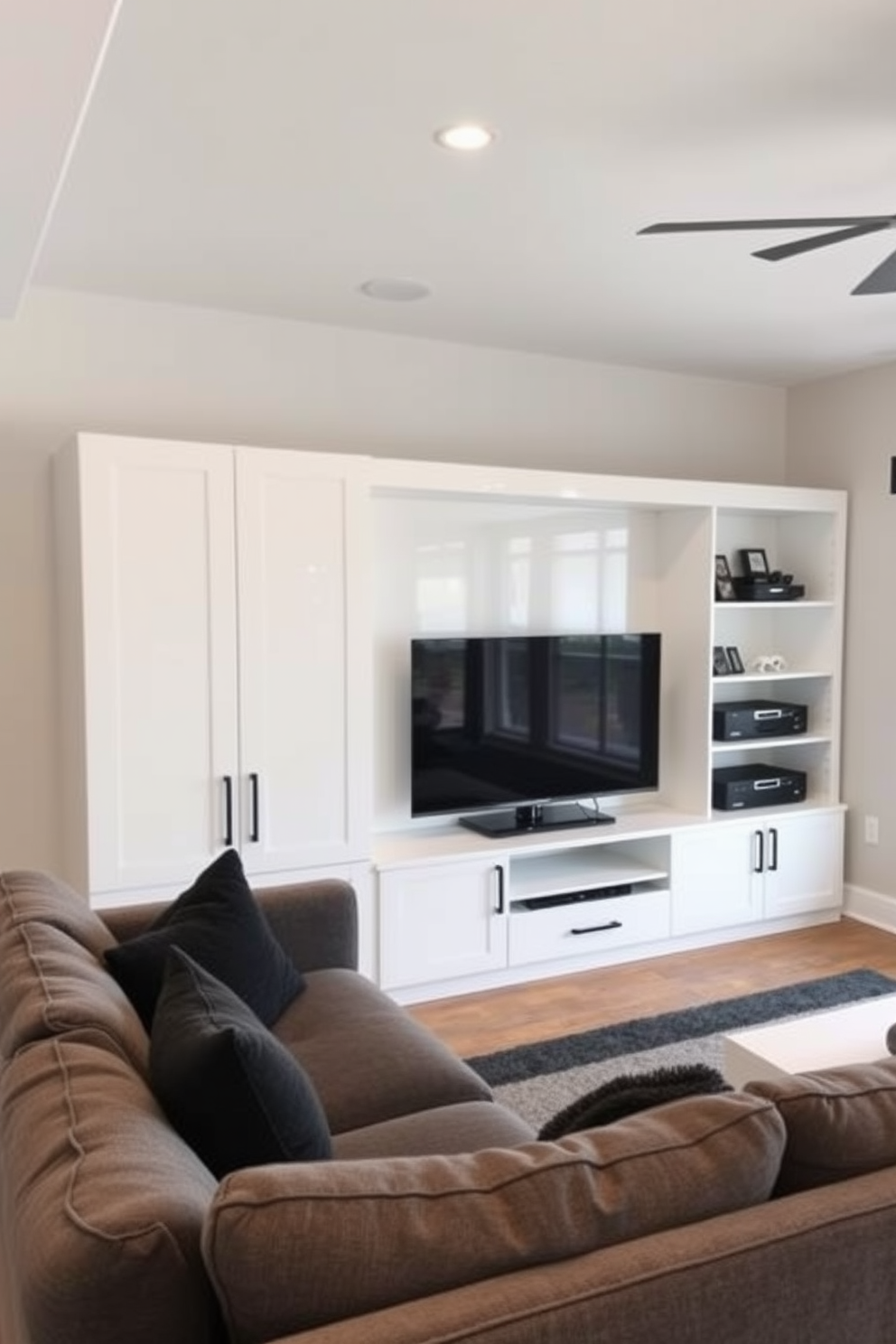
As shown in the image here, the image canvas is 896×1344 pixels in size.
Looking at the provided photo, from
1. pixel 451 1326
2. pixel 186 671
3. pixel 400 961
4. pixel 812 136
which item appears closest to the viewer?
pixel 451 1326

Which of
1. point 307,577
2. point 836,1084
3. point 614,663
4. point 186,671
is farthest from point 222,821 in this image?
point 836,1084

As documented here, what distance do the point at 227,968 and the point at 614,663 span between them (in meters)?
2.66

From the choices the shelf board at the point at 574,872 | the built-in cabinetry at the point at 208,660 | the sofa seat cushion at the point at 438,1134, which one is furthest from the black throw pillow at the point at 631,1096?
the shelf board at the point at 574,872

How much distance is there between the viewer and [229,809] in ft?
11.3

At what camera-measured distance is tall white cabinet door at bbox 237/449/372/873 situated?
3.46 meters

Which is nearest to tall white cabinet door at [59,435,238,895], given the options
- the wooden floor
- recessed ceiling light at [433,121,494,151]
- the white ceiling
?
the white ceiling

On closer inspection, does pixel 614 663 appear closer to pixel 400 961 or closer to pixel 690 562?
pixel 690 562

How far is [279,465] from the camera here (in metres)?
3.48

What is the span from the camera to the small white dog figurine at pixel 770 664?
4992mm

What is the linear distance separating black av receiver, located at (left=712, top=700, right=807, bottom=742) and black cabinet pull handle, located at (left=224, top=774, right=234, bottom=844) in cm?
231

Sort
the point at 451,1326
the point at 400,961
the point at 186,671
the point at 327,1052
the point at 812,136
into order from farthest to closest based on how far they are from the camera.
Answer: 1. the point at 400,961
2. the point at 186,671
3. the point at 812,136
4. the point at 327,1052
5. the point at 451,1326

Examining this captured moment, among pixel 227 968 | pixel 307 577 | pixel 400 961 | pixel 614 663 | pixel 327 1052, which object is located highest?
pixel 307 577

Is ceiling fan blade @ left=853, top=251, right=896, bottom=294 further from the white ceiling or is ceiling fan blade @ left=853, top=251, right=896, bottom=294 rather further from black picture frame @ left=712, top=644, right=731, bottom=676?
black picture frame @ left=712, top=644, right=731, bottom=676

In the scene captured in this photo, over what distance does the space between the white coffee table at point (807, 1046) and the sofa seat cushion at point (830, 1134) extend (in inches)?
43.3
